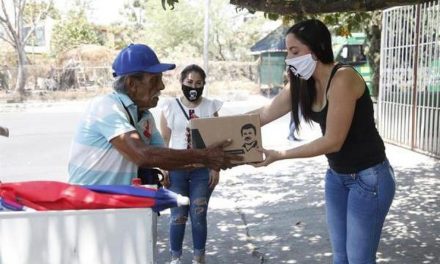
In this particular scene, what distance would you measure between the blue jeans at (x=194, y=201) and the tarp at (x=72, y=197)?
2294 millimetres

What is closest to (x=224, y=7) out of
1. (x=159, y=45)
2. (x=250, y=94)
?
(x=159, y=45)

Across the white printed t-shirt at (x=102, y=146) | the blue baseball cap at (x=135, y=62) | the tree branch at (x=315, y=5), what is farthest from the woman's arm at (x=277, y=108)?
the tree branch at (x=315, y=5)

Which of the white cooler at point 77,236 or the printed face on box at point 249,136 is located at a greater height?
the printed face on box at point 249,136

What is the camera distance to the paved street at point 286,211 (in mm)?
5070

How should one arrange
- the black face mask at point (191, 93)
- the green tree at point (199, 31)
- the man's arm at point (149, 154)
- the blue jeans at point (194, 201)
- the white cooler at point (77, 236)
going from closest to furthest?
the white cooler at point (77, 236), the man's arm at point (149, 154), the blue jeans at point (194, 201), the black face mask at point (191, 93), the green tree at point (199, 31)

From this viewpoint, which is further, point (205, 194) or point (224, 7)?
point (224, 7)

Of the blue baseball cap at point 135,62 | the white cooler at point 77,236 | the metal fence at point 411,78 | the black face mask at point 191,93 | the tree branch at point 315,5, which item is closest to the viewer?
the white cooler at point 77,236

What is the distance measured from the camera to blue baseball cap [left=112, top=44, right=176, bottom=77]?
2709 millimetres

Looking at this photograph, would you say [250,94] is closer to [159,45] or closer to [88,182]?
[159,45]

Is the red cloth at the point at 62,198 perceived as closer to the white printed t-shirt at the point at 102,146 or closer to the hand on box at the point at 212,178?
the white printed t-shirt at the point at 102,146

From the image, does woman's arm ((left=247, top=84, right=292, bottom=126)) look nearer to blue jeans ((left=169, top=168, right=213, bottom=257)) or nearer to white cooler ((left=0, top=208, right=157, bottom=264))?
blue jeans ((left=169, top=168, right=213, bottom=257))

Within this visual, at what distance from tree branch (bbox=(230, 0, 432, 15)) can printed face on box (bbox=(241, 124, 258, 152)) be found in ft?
6.93

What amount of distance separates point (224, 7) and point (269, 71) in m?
14.3

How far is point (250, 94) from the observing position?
101 ft
